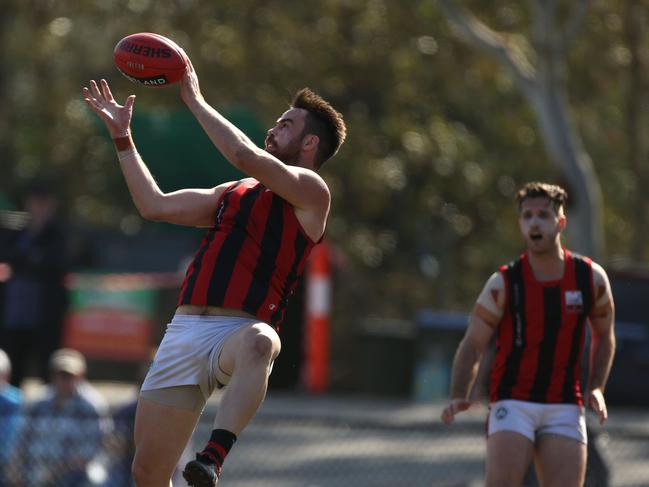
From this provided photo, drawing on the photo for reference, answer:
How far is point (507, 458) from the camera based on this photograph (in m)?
7.58

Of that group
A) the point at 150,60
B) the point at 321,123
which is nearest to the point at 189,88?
the point at 150,60

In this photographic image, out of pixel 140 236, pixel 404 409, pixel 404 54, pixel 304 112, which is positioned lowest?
pixel 404 409

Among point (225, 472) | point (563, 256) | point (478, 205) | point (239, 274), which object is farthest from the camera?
point (478, 205)

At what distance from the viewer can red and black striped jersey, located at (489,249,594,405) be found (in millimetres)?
7711

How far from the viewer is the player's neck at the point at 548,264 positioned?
7.77 meters

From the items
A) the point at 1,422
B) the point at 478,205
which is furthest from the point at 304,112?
the point at 478,205

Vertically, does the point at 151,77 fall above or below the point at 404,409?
above

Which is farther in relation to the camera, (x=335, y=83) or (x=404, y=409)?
(x=335, y=83)

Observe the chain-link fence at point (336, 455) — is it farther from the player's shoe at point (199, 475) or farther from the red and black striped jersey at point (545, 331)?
the player's shoe at point (199, 475)

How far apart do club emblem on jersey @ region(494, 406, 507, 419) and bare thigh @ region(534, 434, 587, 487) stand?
220 millimetres

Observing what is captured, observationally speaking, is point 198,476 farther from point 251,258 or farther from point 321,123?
point 321,123

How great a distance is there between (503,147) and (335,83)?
3055 mm

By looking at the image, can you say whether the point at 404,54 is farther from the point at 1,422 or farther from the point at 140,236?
the point at 1,422

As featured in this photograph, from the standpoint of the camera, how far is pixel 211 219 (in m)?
6.89
